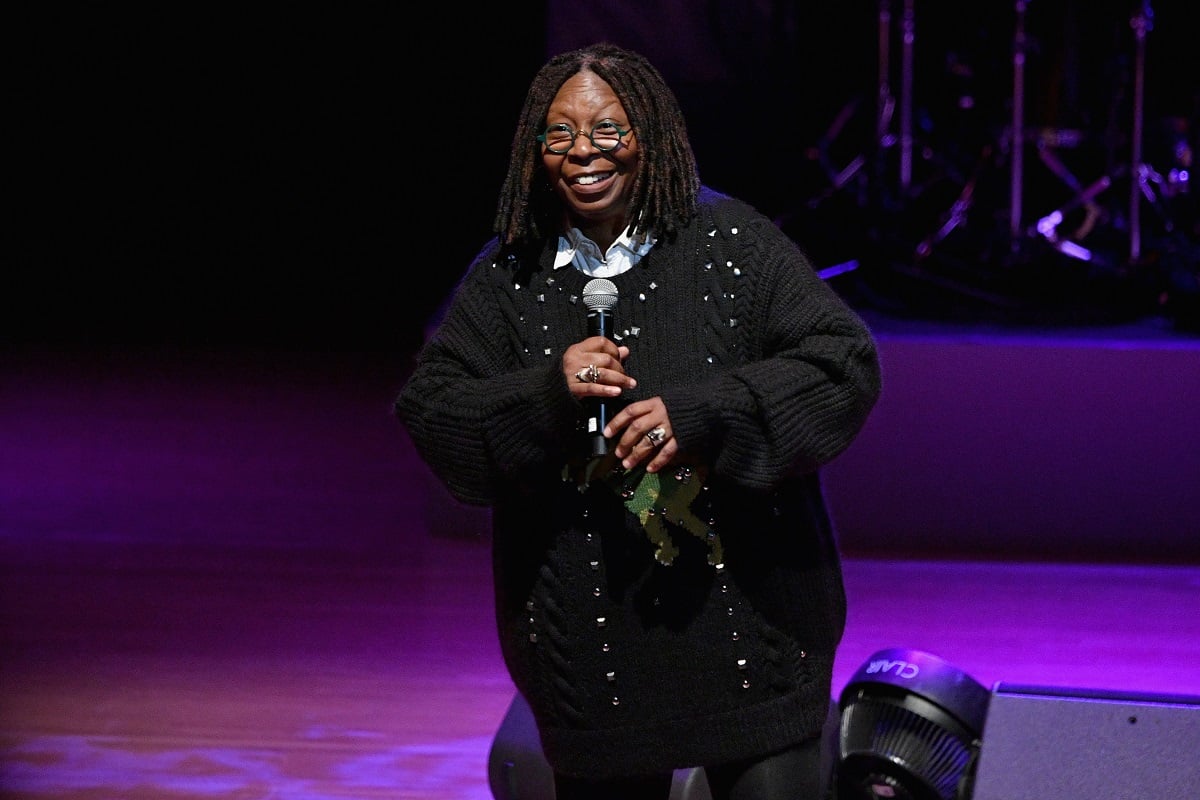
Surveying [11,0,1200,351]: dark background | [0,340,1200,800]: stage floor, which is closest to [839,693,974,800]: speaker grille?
[0,340,1200,800]: stage floor

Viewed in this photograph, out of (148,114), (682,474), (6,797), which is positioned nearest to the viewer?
(682,474)

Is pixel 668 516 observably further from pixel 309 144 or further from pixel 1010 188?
pixel 309 144

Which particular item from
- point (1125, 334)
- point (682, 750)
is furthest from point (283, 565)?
point (682, 750)

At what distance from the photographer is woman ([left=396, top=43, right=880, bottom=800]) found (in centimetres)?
185

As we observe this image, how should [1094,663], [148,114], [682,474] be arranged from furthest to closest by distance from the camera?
1. [148,114]
2. [1094,663]
3. [682,474]

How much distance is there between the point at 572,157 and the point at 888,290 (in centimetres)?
405

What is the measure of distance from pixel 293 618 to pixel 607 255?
8.23ft

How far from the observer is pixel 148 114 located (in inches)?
318

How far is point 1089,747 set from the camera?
1.81 meters

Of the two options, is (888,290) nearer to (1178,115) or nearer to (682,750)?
(1178,115)

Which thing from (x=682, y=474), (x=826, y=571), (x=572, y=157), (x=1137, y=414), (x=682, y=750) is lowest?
(x=1137, y=414)

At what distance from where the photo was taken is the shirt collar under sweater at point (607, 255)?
1932 millimetres

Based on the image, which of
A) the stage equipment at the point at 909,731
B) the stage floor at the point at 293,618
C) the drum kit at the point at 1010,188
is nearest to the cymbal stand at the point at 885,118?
the drum kit at the point at 1010,188

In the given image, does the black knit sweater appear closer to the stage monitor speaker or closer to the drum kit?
the stage monitor speaker
